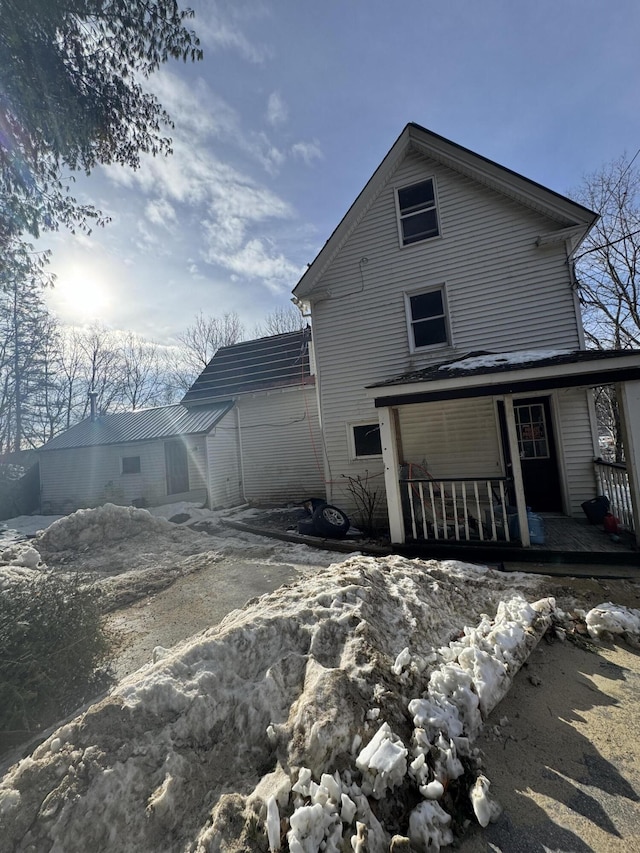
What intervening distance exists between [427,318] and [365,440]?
3.44 meters

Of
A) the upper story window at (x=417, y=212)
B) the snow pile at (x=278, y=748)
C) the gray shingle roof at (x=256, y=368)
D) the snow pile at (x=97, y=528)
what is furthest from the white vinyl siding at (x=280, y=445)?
the snow pile at (x=278, y=748)

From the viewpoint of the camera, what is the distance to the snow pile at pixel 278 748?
1.66 m

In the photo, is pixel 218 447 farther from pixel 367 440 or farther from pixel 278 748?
pixel 278 748

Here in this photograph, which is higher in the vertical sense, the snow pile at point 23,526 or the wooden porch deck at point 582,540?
the wooden porch deck at point 582,540

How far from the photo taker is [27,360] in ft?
70.9

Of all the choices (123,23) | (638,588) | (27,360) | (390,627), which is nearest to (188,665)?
(390,627)

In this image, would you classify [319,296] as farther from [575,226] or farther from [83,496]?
[83,496]

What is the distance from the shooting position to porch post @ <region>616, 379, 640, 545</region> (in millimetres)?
5039

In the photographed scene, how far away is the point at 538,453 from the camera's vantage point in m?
7.64

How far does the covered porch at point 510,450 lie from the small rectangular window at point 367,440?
0.71 meters

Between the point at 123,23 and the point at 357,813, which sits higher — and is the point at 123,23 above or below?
above

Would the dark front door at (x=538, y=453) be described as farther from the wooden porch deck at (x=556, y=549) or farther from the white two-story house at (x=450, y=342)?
the wooden porch deck at (x=556, y=549)

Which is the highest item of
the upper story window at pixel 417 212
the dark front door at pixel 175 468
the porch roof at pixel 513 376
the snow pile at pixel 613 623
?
the upper story window at pixel 417 212

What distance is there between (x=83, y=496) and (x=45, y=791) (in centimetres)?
1717
